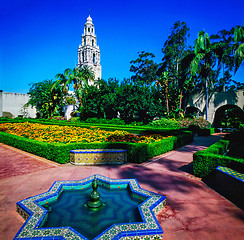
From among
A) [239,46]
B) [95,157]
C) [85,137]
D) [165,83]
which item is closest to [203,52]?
[239,46]

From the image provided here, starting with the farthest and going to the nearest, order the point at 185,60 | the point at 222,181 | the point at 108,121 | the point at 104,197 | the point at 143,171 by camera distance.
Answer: the point at 108,121 < the point at 185,60 < the point at 143,171 < the point at 222,181 < the point at 104,197

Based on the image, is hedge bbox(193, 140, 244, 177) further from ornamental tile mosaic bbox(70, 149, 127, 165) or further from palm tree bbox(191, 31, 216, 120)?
palm tree bbox(191, 31, 216, 120)

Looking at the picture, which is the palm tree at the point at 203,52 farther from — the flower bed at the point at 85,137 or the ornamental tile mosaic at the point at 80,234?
the ornamental tile mosaic at the point at 80,234

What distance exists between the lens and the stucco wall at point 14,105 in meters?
35.0

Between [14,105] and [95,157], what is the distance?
37816 mm

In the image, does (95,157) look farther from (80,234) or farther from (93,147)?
(80,234)

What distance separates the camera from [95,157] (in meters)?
6.96

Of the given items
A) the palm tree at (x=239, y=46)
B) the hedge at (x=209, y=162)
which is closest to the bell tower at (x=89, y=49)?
the palm tree at (x=239, y=46)

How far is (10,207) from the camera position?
3.74m

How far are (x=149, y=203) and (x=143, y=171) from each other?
8.23ft

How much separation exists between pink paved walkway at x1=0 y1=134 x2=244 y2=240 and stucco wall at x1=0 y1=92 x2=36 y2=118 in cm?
3342

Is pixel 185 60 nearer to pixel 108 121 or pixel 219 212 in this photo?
→ pixel 108 121

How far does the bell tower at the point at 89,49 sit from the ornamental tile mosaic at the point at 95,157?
54.8m

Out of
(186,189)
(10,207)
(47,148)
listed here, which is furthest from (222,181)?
(47,148)
